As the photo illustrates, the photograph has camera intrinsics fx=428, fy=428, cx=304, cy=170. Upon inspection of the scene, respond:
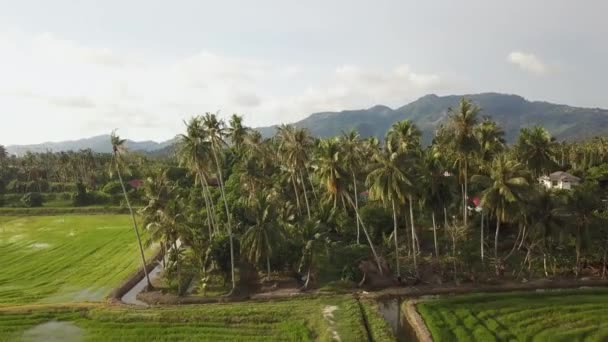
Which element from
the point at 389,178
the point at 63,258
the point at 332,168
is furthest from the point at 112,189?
the point at 389,178

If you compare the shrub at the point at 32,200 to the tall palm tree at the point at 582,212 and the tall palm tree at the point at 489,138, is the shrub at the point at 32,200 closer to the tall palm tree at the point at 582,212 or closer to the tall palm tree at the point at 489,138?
the tall palm tree at the point at 489,138

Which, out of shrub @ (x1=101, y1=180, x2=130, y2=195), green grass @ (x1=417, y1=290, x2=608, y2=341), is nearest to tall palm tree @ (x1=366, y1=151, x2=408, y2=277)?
green grass @ (x1=417, y1=290, x2=608, y2=341)

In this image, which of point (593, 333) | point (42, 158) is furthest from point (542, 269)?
point (42, 158)

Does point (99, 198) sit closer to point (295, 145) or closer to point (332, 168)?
point (295, 145)

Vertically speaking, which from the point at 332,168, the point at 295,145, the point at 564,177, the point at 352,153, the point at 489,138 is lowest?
the point at 564,177

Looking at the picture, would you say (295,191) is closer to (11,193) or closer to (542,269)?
(542,269)

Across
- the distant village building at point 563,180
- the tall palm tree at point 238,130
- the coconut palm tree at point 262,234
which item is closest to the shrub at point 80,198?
the tall palm tree at point 238,130
